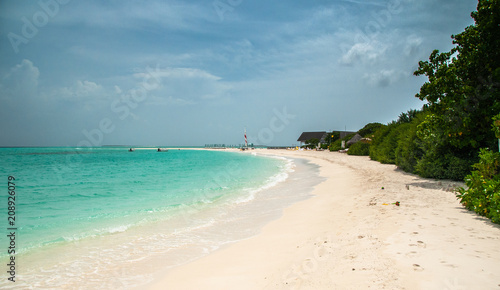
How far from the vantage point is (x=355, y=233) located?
5.36 metres

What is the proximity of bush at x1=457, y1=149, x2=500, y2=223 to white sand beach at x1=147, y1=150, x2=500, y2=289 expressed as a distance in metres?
0.22

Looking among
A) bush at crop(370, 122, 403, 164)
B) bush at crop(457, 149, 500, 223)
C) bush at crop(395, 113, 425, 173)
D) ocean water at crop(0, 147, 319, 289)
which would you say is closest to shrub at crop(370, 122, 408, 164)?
bush at crop(370, 122, 403, 164)

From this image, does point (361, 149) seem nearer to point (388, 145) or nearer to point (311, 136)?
point (388, 145)

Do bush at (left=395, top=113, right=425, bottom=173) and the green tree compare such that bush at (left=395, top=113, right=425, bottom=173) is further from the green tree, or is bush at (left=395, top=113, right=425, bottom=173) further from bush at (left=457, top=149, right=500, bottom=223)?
bush at (left=457, top=149, right=500, bottom=223)

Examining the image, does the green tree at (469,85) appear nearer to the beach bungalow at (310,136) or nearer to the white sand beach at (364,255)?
the white sand beach at (364,255)

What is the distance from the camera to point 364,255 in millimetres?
4137

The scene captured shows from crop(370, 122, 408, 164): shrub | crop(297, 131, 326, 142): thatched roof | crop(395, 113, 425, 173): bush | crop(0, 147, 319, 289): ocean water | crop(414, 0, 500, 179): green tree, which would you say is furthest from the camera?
crop(297, 131, 326, 142): thatched roof

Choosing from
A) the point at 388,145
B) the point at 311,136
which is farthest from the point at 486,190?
the point at 311,136

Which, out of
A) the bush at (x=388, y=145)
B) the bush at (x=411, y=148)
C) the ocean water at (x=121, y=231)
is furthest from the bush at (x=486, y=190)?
the bush at (x=388, y=145)

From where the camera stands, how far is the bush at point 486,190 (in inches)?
213

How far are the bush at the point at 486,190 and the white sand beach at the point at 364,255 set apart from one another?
8.8 inches

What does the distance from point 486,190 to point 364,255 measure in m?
3.82

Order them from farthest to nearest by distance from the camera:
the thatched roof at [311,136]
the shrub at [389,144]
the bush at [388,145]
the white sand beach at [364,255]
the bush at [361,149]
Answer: the thatched roof at [311,136]
the bush at [361,149]
the bush at [388,145]
the shrub at [389,144]
the white sand beach at [364,255]

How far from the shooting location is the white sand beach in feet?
11.0
